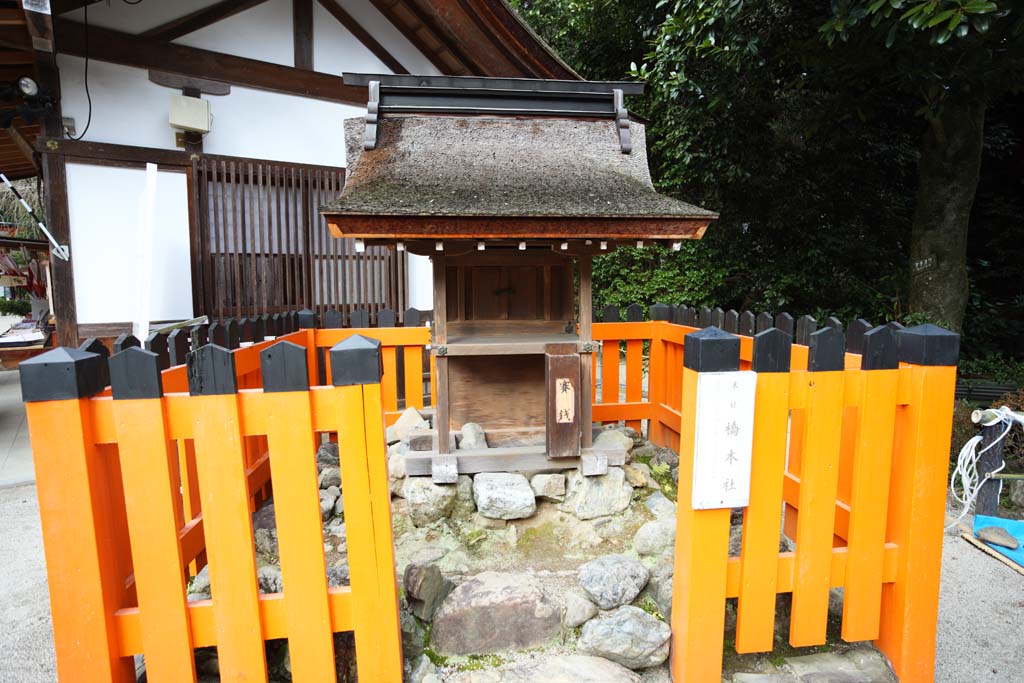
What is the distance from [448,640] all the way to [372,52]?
6.80 metres

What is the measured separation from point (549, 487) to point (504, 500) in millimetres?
347

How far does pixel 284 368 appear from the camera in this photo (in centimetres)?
178

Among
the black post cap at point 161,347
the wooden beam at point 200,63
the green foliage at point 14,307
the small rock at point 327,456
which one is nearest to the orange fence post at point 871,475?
the black post cap at point 161,347

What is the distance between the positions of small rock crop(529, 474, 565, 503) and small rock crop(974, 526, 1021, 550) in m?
3.02

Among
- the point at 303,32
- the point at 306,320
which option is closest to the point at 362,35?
the point at 303,32

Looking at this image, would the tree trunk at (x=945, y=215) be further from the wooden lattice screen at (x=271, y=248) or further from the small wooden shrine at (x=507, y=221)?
the wooden lattice screen at (x=271, y=248)

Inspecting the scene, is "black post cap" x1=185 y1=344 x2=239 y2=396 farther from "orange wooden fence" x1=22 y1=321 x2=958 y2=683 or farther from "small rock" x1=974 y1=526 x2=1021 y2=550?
"small rock" x1=974 y1=526 x2=1021 y2=550

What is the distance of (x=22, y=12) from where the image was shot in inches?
164

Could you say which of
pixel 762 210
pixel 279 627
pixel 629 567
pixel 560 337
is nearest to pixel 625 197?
pixel 560 337

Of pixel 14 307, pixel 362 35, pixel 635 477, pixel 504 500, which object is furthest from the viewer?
pixel 14 307

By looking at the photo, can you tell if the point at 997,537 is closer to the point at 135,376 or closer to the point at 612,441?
the point at 612,441

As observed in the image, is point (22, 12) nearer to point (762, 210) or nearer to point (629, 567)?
point (629, 567)

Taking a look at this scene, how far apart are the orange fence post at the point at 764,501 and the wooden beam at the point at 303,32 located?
6438 mm

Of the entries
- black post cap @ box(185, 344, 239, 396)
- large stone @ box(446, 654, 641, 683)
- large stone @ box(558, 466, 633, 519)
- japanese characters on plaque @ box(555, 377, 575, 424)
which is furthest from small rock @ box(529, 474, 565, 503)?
black post cap @ box(185, 344, 239, 396)
